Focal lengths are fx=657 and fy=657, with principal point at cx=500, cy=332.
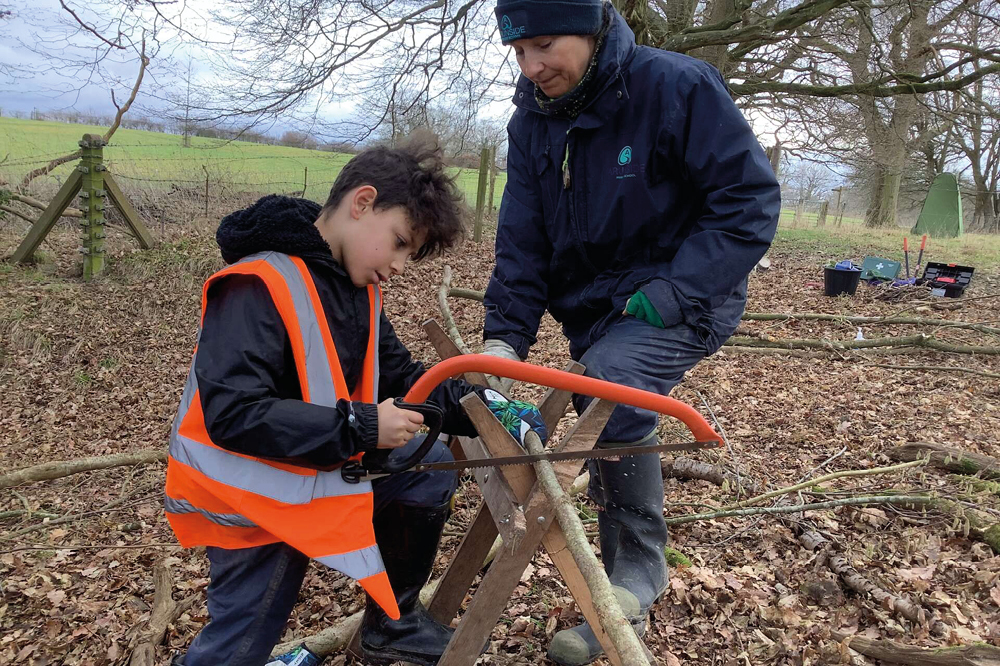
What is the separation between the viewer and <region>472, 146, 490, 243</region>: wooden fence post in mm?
12109

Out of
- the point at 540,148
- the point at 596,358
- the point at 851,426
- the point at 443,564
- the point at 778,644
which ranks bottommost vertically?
the point at 443,564

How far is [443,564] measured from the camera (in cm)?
362

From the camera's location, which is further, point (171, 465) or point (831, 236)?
point (831, 236)

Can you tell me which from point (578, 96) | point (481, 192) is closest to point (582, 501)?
point (578, 96)

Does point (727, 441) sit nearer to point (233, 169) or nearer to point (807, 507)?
Result: point (807, 507)

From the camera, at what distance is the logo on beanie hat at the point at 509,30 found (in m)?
2.35

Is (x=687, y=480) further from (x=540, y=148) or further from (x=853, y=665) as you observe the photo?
(x=540, y=148)

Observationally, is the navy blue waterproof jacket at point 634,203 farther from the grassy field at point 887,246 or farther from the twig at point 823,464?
the grassy field at point 887,246

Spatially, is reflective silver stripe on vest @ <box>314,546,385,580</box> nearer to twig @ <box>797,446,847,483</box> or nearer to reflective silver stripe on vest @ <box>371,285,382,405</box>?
reflective silver stripe on vest @ <box>371,285,382,405</box>

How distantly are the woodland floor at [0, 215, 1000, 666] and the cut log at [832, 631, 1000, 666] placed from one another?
4.4 inches

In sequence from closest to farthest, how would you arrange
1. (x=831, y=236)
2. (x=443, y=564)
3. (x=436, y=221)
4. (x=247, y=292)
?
(x=247, y=292)
(x=436, y=221)
(x=443, y=564)
(x=831, y=236)

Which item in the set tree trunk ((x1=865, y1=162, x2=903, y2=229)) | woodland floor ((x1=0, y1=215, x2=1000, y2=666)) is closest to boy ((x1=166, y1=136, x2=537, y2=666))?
woodland floor ((x1=0, y1=215, x2=1000, y2=666))

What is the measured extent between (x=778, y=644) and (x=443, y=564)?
172 centimetres

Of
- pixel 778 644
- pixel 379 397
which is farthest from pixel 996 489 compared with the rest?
pixel 379 397
